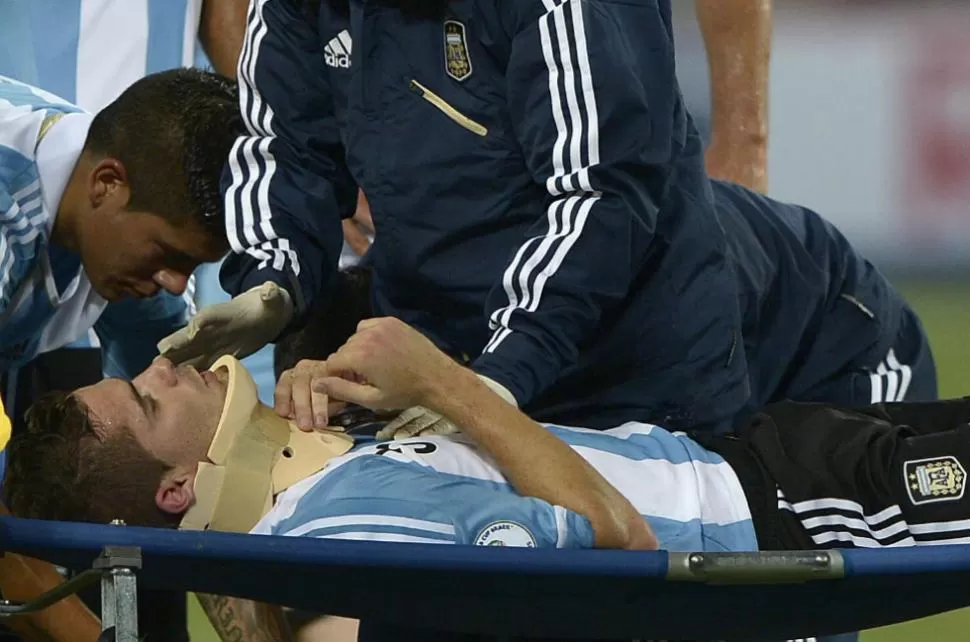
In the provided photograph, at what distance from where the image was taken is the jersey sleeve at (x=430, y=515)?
1.66 m

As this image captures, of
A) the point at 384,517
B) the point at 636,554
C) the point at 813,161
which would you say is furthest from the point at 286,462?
the point at 813,161

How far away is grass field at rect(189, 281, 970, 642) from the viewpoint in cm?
300

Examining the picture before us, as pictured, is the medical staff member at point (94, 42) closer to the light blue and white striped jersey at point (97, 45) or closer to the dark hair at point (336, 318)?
the light blue and white striped jersey at point (97, 45)

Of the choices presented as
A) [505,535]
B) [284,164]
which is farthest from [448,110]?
[505,535]

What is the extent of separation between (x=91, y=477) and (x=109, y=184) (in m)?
0.58

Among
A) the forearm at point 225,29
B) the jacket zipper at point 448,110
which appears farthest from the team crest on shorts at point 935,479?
the forearm at point 225,29

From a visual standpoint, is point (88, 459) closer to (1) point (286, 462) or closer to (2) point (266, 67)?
(1) point (286, 462)

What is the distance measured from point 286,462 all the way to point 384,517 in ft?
0.67

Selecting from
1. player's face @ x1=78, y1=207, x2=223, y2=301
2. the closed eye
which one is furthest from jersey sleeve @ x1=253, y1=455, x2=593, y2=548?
Answer: player's face @ x1=78, y1=207, x2=223, y2=301

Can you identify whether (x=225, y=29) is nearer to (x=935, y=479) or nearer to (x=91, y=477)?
(x=91, y=477)

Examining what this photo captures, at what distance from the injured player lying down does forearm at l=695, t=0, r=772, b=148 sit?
2.97 feet

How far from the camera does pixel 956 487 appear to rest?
188 centimetres

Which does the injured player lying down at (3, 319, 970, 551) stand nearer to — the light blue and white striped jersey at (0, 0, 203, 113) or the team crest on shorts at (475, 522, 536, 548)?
the team crest on shorts at (475, 522, 536, 548)

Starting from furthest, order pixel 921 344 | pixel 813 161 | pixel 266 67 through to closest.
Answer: pixel 813 161 → pixel 921 344 → pixel 266 67
